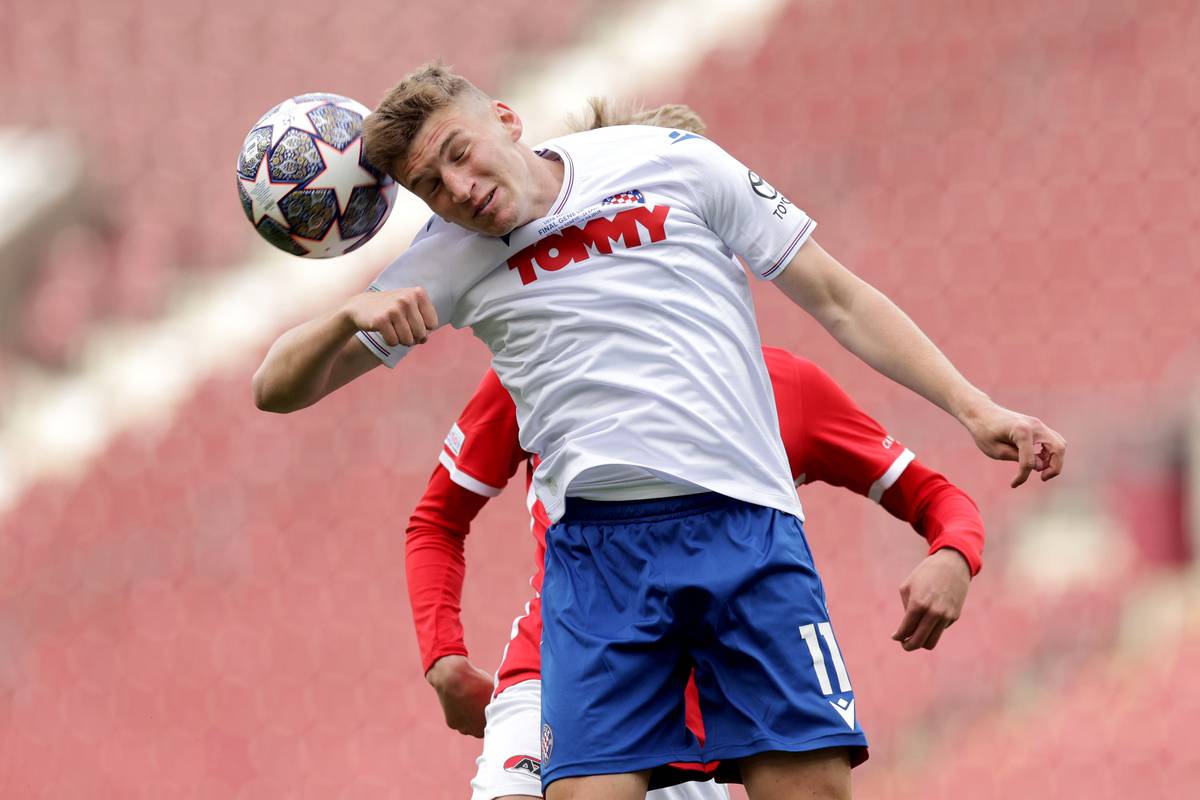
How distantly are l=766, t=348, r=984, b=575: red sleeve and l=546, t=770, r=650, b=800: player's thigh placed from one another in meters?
0.70

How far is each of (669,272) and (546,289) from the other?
17 cm

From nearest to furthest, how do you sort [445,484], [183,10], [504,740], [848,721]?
1. [848,721]
2. [504,740]
3. [445,484]
4. [183,10]

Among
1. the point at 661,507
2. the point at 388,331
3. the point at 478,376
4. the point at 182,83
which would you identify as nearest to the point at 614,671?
the point at 661,507

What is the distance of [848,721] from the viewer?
1862 millimetres

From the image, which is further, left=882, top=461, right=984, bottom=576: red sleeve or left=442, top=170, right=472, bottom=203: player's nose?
left=882, top=461, right=984, bottom=576: red sleeve

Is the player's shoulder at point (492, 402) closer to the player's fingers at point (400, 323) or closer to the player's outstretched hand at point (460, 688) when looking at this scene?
the player's outstretched hand at point (460, 688)

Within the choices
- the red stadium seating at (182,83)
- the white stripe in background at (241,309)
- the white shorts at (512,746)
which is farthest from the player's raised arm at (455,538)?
the red stadium seating at (182,83)

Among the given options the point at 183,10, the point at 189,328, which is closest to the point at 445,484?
the point at 189,328

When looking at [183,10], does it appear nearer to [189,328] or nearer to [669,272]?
[189,328]

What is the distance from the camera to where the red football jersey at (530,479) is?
2.31m

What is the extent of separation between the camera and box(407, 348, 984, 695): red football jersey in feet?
7.58

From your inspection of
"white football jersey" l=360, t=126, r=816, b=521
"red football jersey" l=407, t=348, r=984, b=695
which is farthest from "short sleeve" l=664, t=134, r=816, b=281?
"red football jersey" l=407, t=348, r=984, b=695

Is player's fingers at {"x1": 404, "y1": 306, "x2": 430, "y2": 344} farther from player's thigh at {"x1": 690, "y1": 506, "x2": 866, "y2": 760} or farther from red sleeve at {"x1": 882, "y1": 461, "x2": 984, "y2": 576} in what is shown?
red sleeve at {"x1": 882, "y1": 461, "x2": 984, "y2": 576}

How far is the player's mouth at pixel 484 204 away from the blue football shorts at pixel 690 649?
458 mm
